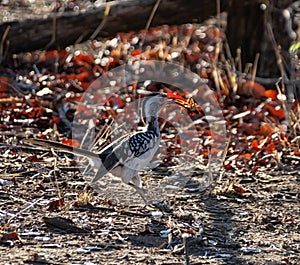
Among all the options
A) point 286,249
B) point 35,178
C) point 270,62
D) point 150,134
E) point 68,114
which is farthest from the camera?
point 270,62

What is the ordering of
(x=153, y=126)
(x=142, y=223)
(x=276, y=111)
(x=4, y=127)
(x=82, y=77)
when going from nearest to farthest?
(x=142, y=223) < (x=153, y=126) < (x=4, y=127) < (x=276, y=111) < (x=82, y=77)

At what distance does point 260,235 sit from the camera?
5.75 metres

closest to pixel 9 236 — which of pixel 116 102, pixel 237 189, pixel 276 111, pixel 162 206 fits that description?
pixel 162 206

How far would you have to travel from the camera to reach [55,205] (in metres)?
5.99

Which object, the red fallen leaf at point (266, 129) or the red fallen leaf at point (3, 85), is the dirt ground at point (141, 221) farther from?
the red fallen leaf at point (3, 85)

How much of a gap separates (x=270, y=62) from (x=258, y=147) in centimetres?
179

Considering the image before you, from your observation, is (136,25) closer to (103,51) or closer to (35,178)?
(103,51)

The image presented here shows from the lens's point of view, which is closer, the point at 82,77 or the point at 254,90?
the point at 254,90

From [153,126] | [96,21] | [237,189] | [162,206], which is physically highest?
[153,126]

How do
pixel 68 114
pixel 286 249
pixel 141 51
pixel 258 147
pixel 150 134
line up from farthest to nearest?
pixel 141 51 < pixel 68 114 < pixel 258 147 < pixel 150 134 < pixel 286 249

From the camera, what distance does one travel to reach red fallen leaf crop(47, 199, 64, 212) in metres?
5.94

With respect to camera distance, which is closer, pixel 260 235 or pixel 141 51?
pixel 260 235

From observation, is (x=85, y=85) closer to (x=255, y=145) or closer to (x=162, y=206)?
(x=255, y=145)

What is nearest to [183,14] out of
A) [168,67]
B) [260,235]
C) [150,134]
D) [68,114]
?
[168,67]
